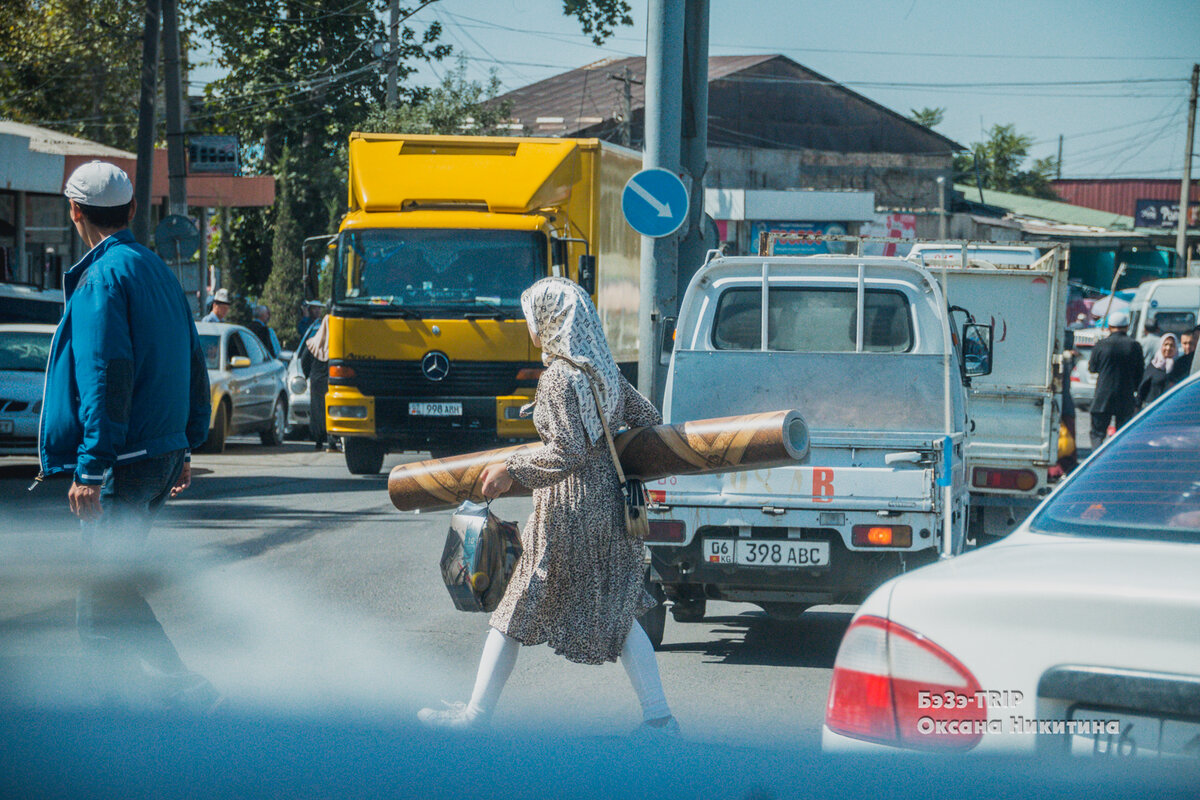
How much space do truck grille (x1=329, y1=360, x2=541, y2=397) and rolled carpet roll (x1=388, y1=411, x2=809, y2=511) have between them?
936cm

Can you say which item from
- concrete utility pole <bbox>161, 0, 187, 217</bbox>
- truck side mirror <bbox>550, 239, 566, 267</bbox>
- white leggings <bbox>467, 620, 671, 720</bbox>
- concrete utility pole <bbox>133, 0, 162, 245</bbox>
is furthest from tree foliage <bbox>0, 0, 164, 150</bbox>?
white leggings <bbox>467, 620, 671, 720</bbox>

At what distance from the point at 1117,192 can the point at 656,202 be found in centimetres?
7992

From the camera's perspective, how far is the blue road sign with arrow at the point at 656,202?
12352 mm

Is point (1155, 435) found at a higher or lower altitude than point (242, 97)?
lower

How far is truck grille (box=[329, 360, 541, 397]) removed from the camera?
14445 mm

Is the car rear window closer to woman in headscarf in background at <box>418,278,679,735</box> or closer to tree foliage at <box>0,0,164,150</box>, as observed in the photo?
woman in headscarf in background at <box>418,278,679,735</box>

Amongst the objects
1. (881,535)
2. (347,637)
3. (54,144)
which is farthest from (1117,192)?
(347,637)

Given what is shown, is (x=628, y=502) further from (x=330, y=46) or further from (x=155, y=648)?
(x=330, y=46)

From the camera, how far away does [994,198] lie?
233 feet

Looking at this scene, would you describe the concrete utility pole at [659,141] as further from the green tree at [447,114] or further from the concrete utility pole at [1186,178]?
the concrete utility pole at [1186,178]

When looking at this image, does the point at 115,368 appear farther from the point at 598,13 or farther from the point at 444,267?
the point at 598,13

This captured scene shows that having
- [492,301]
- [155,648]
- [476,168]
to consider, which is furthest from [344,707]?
[476,168]

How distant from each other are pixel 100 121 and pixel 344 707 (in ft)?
131

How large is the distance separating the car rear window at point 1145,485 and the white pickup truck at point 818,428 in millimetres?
2575
